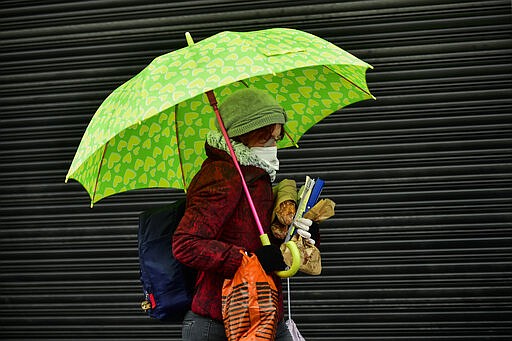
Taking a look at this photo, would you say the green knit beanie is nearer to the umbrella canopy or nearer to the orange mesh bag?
the umbrella canopy

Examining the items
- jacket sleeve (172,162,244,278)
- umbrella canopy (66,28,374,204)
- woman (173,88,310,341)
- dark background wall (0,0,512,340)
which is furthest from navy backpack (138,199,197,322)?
dark background wall (0,0,512,340)

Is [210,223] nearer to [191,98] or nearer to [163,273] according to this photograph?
[163,273]

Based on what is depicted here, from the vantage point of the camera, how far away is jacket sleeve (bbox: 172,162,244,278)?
116 inches

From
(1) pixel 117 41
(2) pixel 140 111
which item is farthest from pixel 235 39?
(1) pixel 117 41

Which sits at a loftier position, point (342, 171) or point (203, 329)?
point (203, 329)

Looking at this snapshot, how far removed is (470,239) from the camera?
17.4 feet

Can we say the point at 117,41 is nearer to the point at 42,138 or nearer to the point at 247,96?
the point at 42,138

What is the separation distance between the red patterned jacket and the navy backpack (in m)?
0.06

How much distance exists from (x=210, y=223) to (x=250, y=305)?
0.33 metres

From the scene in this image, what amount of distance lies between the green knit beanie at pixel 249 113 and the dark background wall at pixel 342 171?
243 cm

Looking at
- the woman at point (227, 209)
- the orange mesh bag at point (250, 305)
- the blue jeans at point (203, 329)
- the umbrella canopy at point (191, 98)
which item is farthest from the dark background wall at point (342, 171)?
the orange mesh bag at point (250, 305)

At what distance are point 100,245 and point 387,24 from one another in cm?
252

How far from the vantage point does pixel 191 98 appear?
3.64 m

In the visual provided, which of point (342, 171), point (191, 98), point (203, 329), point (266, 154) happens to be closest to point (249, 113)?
point (266, 154)
